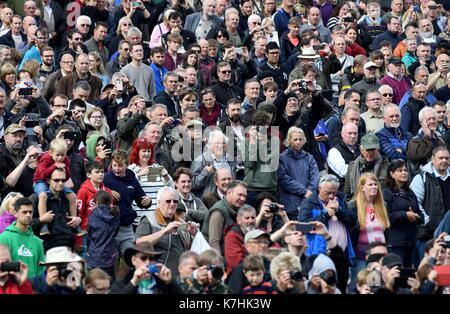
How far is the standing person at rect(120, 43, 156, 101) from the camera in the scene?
22.5 meters

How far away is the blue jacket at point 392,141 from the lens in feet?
66.3

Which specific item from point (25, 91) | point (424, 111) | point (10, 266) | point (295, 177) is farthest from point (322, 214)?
point (25, 91)

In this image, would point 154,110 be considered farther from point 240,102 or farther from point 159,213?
point 159,213

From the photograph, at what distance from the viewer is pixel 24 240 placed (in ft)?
54.5

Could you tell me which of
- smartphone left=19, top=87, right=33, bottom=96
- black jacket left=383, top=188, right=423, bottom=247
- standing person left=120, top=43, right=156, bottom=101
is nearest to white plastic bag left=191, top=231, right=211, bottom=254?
black jacket left=383, top=188, right=423, bottom=247

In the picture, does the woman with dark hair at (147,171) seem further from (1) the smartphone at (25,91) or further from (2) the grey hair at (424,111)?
(2) the grey hair at (424,111)

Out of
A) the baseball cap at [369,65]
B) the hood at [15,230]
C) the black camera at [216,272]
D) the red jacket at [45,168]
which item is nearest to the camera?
the black camera at [216,272]

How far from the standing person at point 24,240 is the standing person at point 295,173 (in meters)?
3.57

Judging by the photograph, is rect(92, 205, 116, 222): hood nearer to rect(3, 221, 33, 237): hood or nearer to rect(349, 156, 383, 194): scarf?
rect(3, 221, 33, 237): hood

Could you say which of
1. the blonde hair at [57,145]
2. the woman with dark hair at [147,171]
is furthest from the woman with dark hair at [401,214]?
the blonde hair at [57,145]

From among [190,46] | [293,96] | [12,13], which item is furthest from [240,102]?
[12,13]

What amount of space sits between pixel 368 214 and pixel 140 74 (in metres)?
5.45

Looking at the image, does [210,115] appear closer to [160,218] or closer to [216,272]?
[160,218]
